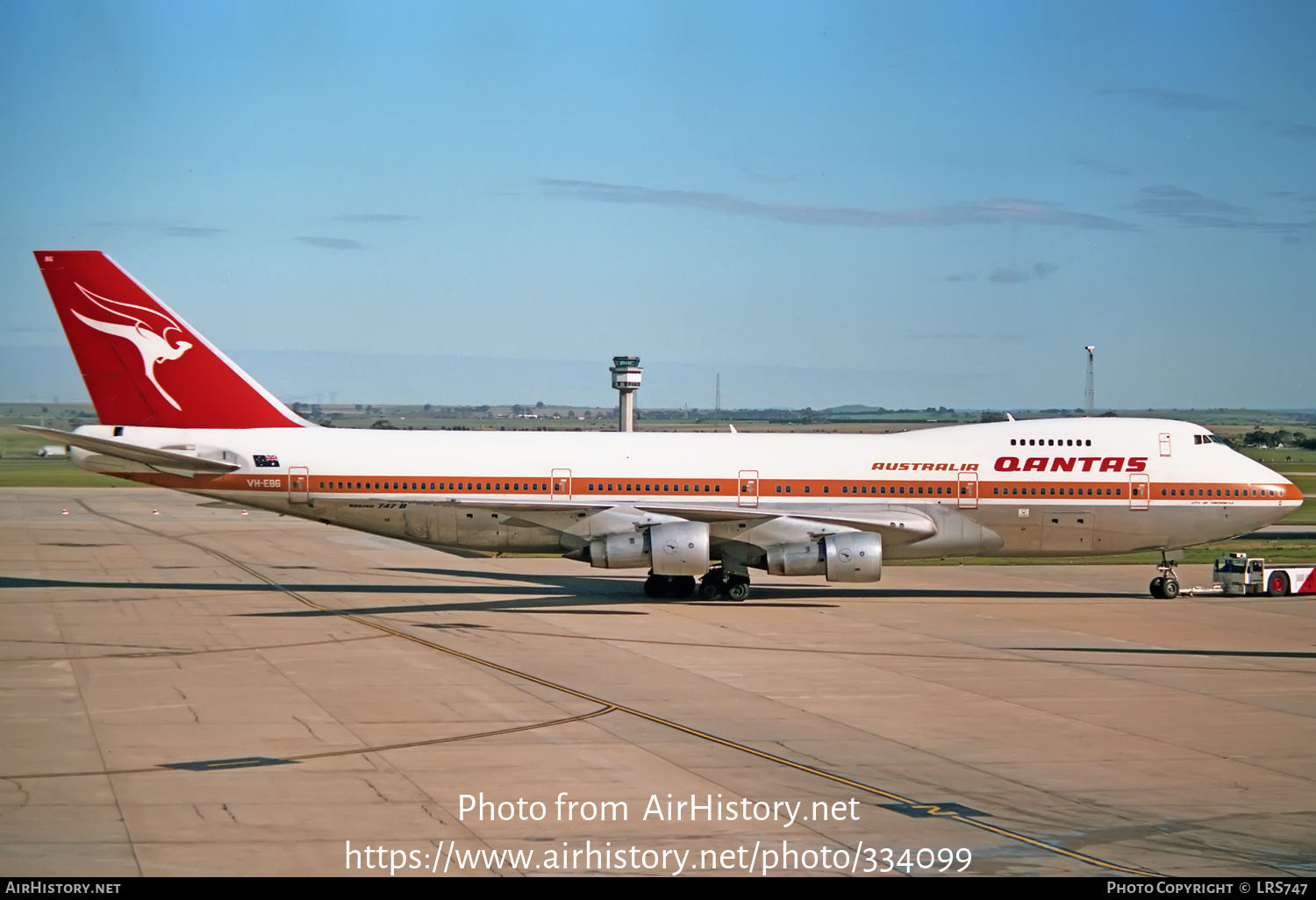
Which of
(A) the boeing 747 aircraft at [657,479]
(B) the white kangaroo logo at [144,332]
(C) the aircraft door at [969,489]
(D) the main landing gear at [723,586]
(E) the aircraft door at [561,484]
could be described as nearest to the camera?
(A) the boeing 747 aircraft at [657,479]

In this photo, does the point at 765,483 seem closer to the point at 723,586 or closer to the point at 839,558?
the point at 723,586

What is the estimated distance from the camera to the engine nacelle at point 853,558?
33.1m

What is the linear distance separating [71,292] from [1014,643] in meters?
25.4

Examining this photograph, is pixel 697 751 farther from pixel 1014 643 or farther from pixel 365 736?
pixel 1014 643

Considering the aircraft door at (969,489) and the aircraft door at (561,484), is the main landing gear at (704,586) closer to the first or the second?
the aircraft door at (561,484)

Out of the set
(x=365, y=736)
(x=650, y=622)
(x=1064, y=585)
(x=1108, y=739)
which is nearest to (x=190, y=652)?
(x=365, y=736)

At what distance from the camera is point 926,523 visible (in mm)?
A: 35062

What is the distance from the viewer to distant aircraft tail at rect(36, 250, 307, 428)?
34438 mm

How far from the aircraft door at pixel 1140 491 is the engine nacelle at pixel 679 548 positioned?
477 inches

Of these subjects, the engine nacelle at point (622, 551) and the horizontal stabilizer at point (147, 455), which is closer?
the horizontal stabilizer at point (147, 455)

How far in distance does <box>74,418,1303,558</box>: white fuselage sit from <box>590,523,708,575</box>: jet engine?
0.58 meters

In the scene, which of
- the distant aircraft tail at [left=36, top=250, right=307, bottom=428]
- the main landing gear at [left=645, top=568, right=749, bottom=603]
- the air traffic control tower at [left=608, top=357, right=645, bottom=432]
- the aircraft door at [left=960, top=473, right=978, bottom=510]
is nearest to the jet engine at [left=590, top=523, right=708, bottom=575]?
the main landing gear at [left=645, top=568, right=749, bottom=603]

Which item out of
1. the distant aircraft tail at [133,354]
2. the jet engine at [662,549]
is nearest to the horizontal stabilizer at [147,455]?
the distant aircraft tail at [133,354]

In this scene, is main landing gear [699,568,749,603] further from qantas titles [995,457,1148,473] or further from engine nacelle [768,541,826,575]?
qantas titles [995,457,1148,473]
